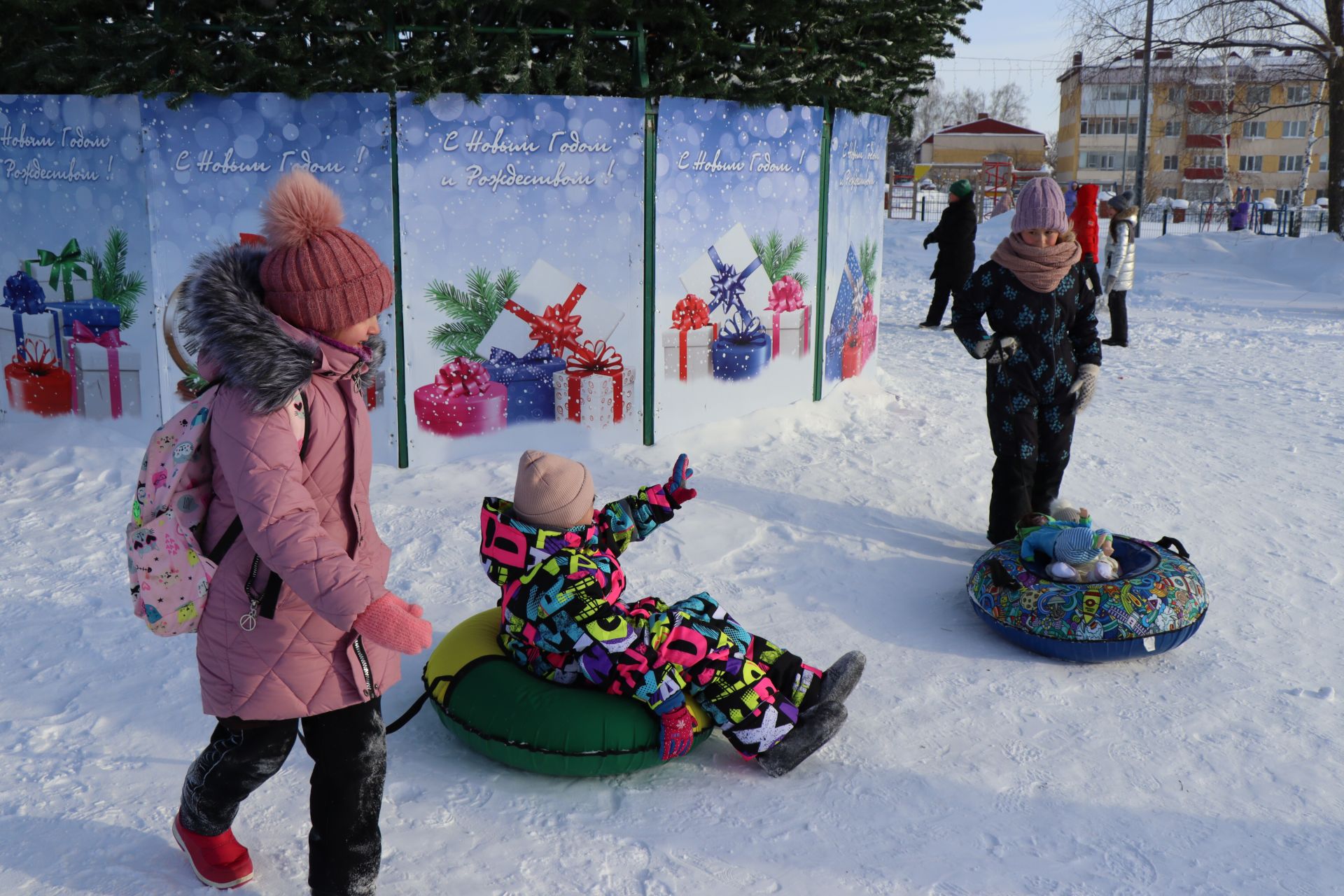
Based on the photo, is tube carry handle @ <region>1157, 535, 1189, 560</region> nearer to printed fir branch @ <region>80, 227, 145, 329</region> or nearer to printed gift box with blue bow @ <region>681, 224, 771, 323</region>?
printed gift box with blue bow @ <region>681, 224, 771, 323</region>

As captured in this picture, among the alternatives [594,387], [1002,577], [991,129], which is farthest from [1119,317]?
[991,129]

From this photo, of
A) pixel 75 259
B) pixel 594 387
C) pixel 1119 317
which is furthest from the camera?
pixel 1119 317

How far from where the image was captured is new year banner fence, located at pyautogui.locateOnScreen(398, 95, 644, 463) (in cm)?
586

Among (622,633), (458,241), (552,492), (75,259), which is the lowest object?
(622,633)

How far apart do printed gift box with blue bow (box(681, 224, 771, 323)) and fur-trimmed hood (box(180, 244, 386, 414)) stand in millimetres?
4315

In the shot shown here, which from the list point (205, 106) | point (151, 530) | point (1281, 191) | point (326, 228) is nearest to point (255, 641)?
point (151, 530)

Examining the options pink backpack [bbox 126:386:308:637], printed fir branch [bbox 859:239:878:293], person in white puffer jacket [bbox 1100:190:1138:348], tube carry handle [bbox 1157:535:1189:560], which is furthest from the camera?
person in white puffer jacket [bbox 1100:190:1138:348]

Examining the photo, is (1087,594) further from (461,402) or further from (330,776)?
(461,402)

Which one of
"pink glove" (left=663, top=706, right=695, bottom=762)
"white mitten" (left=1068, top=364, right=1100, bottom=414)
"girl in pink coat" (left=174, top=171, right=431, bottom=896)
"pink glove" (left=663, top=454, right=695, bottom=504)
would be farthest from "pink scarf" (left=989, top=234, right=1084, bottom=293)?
"girl in pink coat" (left=174, top=171, right=431, bottom=896)

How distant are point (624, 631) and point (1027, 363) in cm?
271

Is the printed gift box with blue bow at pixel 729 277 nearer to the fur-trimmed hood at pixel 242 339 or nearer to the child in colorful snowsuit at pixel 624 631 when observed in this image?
the child in colorful snowsuit at pixel 624 631

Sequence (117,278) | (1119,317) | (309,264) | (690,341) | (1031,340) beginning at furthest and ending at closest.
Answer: (1119,317) → (690,341) → (117,278) → (1031,340) → (309,264)

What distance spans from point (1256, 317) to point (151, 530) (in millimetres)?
13243

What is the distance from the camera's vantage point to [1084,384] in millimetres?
5066
